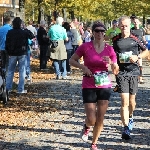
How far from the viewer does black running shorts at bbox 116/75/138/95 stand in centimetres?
782

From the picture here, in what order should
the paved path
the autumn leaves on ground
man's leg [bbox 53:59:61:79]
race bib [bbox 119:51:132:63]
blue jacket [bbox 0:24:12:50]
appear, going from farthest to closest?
1. man's leg [bbox 53:59:61:79]
2. blue jacket [bbox 0:24:12:50]
3. the autumn leaves on ground
4. race bib [bbox 119:51:132:63]
5. the paved path

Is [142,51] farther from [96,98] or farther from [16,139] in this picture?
[16,139]

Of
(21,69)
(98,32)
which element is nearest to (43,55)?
(21,69)

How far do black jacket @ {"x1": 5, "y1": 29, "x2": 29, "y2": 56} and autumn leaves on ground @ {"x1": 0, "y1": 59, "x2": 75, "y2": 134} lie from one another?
1.14 m

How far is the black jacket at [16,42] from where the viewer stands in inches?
484

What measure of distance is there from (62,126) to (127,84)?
1.71m

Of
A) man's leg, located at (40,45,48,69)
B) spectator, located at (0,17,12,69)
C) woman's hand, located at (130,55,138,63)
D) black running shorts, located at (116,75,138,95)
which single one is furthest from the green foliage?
woman's hand, located at (130,55,138,63)

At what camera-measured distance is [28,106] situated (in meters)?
11.2

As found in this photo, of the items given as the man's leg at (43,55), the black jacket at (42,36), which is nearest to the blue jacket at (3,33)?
the black jacket at (42,36)

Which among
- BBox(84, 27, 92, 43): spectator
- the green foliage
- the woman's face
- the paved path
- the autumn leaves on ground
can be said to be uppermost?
the green foliage

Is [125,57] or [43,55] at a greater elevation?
[125,57]

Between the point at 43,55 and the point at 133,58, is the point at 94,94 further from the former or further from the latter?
the point at 43,55

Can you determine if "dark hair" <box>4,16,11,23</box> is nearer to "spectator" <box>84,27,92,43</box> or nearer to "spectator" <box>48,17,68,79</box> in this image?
"spectator" <box>48,17,68,79</box>

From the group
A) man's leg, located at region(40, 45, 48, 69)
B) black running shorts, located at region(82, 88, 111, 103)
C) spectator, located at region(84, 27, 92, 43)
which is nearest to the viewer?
black running shorts, located at region(82, 88, 111, 103)
